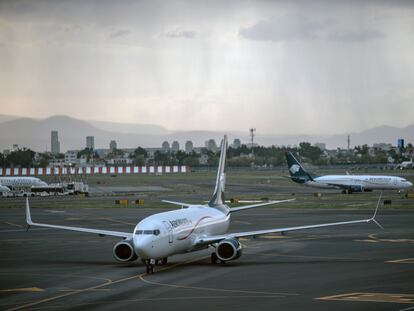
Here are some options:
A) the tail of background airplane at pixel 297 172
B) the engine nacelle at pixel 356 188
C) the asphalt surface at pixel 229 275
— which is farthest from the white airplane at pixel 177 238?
the tail of background airplane at pixel 297 172

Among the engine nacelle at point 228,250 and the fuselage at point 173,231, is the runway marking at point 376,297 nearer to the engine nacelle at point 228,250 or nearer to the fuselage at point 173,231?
the fuselage at point 173,231

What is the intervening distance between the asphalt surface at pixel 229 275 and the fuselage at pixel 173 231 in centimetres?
140

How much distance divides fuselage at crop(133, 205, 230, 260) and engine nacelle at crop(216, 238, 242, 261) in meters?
2.07

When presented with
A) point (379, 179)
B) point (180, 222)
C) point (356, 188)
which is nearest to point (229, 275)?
point (180, 222)

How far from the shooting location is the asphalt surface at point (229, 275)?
3603 cm

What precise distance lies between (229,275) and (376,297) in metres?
10.5

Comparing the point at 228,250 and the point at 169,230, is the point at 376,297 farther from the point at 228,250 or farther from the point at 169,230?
the point at 169,230

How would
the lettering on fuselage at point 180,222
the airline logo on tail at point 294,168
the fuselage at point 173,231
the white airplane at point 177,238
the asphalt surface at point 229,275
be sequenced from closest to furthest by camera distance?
1. the asphalt surface at point 229,275
2. the fuselage at point 173,231
3. the white airplane at point 177,238
4. the lettering on fuselage at point 180,222
5. the airline logo on tail at point 294,168

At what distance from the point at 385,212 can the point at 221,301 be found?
207ft

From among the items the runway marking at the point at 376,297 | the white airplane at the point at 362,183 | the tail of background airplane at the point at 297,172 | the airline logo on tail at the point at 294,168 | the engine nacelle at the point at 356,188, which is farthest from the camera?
the airline logo on tail at the point at 294,168

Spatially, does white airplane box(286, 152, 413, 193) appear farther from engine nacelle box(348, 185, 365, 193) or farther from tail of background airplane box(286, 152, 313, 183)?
tail of background airplane box(286, 152, 313, 183)

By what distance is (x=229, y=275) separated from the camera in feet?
147

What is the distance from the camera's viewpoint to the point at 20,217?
95.1 m

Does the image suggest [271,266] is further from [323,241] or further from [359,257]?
[323,241]
